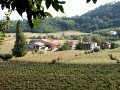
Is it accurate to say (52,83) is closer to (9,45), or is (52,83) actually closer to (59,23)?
(9,45)

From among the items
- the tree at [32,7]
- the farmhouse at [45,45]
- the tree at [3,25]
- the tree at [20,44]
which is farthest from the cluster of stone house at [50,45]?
the tree at [32,7]

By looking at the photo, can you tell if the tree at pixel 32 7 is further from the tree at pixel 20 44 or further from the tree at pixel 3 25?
the tree at pixel 20 44

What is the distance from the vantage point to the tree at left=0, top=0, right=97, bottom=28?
12.0 ft

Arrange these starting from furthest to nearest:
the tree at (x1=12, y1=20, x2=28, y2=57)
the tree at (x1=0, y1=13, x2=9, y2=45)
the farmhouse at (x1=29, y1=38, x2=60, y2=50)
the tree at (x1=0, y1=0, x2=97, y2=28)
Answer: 1. the farmhouse at (x1=29, y1=38, x2=60, y2=50)
2. the tree at (x1=12, y1=20, x2=28, y2=57)
3. the tree at (x1=0, y1=13, x2=9, y2=45)
4. the tree at (x1=0, y1=0, x2=97, y2=28)

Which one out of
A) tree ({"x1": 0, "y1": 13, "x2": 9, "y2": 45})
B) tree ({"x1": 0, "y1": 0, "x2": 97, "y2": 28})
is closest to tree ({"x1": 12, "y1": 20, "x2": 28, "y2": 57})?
tree ({"x1": 0, "y1": 13, "x2": 9, "y2": 45})

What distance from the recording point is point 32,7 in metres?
3.82

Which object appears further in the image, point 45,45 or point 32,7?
point 45,45

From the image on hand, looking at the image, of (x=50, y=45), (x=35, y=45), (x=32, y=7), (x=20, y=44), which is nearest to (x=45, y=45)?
(x=50, y=45)

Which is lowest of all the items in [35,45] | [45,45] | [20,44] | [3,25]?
[45,45]

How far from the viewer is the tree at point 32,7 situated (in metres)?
3.64

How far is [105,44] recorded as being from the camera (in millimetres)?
108812

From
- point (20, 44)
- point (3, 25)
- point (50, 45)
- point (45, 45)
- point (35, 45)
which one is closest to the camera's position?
point (3, 25)

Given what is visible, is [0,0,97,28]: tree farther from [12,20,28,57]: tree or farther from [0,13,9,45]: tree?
[12,20,28,57]: tree

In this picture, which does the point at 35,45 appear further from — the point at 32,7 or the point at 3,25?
the point at 32,7
